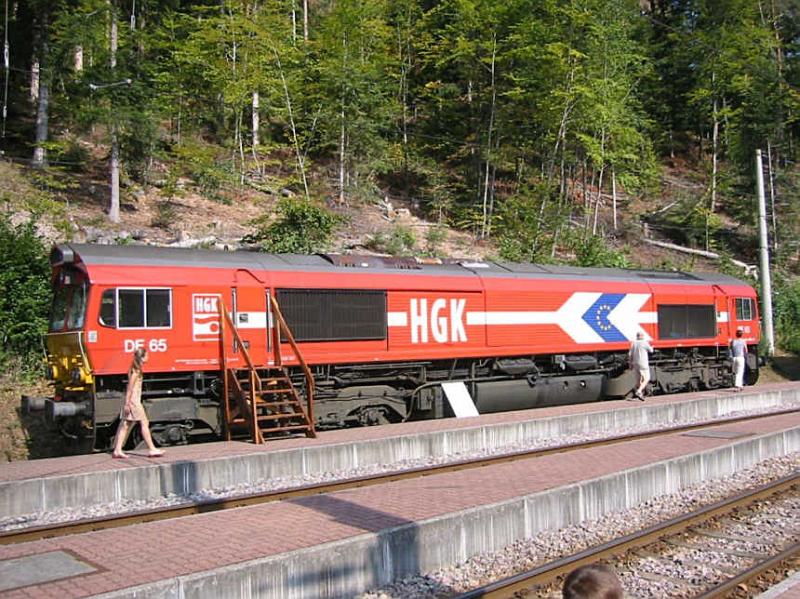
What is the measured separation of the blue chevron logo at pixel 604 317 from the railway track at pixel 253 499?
209 inches

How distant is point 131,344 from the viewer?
1273 cm

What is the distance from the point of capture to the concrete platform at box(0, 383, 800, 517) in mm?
9742

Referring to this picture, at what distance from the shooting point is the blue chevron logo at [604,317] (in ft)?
64.6

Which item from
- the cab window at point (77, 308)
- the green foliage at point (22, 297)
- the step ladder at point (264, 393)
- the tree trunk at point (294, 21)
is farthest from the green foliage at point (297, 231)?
the tree trunk at point (294, 21)

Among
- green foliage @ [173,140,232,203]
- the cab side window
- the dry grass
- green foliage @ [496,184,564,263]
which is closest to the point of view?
the dry grass

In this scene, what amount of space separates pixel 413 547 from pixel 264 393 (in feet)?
22.6

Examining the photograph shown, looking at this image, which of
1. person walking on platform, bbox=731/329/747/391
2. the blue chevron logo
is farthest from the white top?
person walking on platform, bbox=731/329/747/391

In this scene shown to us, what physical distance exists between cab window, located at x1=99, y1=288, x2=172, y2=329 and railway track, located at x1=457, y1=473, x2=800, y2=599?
859 cm

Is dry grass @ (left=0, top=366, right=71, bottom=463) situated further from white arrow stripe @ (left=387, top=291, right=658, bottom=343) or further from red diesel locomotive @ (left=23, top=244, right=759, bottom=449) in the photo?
white arrow stripe @ (left=387, top=291, right=658, bottom=343)

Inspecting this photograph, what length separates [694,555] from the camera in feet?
25.4

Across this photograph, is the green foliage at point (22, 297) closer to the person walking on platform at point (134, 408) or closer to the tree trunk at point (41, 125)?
the person walking on platform at point (134, 408)

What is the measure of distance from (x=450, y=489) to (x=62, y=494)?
5060mm

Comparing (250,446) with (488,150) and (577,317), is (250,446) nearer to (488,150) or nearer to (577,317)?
(577,317)

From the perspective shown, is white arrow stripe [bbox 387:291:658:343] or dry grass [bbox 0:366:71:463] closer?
dry grass [bbox 0:366:71:463]
